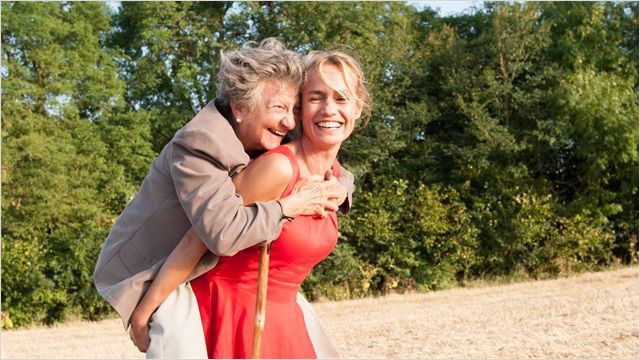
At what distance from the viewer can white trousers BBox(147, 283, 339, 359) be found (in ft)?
9.80

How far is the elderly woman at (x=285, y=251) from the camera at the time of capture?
3086 mm

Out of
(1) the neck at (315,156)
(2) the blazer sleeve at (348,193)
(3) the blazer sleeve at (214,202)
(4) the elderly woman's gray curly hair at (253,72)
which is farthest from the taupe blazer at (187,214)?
(2) the blazer sleeve at (348,193)

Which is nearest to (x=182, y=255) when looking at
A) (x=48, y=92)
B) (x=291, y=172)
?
(x=291, y=172)

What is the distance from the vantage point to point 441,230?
18734 millimetres

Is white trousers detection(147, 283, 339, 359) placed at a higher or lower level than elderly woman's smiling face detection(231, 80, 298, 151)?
lower

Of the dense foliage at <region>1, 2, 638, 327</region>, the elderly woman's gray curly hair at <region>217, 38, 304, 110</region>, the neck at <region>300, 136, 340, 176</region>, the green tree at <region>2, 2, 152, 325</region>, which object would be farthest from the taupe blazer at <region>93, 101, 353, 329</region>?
the dense foliage at <region>1, 2, 638, 327</region>

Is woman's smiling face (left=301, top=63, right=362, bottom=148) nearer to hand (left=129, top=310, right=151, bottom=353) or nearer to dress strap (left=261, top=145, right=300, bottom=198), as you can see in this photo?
dress strap (left=261, top=145, right=300, bottom=198)

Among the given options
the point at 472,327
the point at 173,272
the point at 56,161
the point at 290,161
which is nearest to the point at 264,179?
the point at 290,161

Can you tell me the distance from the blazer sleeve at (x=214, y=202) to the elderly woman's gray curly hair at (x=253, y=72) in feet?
0.97

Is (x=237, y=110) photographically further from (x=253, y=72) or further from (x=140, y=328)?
(x=140, y=328)

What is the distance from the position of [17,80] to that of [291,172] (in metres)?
15.4

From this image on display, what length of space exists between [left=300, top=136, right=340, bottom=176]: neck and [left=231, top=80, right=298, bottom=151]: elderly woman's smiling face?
107mm

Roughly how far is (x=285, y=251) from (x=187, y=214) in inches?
18.4

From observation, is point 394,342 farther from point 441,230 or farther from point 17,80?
point 17,80
